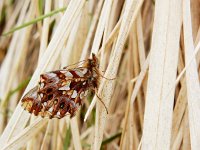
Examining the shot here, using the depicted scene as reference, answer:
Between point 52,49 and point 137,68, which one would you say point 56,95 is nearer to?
point 52,49

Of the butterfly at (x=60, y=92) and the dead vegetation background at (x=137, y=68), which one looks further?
the butterfly at (x=60, y=92)

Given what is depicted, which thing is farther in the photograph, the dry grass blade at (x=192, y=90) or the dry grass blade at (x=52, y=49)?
the dry grass blade at (x=52, y=49)

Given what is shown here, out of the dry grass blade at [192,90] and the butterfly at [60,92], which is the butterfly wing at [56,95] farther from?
the dry grass blade at [192,90]

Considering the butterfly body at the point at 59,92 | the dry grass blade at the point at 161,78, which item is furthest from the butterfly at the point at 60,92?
the dry grass blade at the point at 161,78

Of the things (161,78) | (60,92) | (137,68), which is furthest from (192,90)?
(137,68)

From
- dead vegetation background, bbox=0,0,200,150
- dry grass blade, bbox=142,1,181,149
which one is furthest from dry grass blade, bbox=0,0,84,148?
dry grass blade, bbox=142,1,181,149

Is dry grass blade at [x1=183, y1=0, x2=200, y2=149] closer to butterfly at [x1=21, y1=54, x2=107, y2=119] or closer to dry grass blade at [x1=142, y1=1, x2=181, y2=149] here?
dry grass blade at [x1=142, y1=1, x2=181, y2=149]

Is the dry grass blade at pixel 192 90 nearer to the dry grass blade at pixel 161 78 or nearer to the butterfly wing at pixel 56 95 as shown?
the dry grass blade at pixel 161 78

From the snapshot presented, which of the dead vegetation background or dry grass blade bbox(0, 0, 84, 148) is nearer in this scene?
the dead vegetation background
